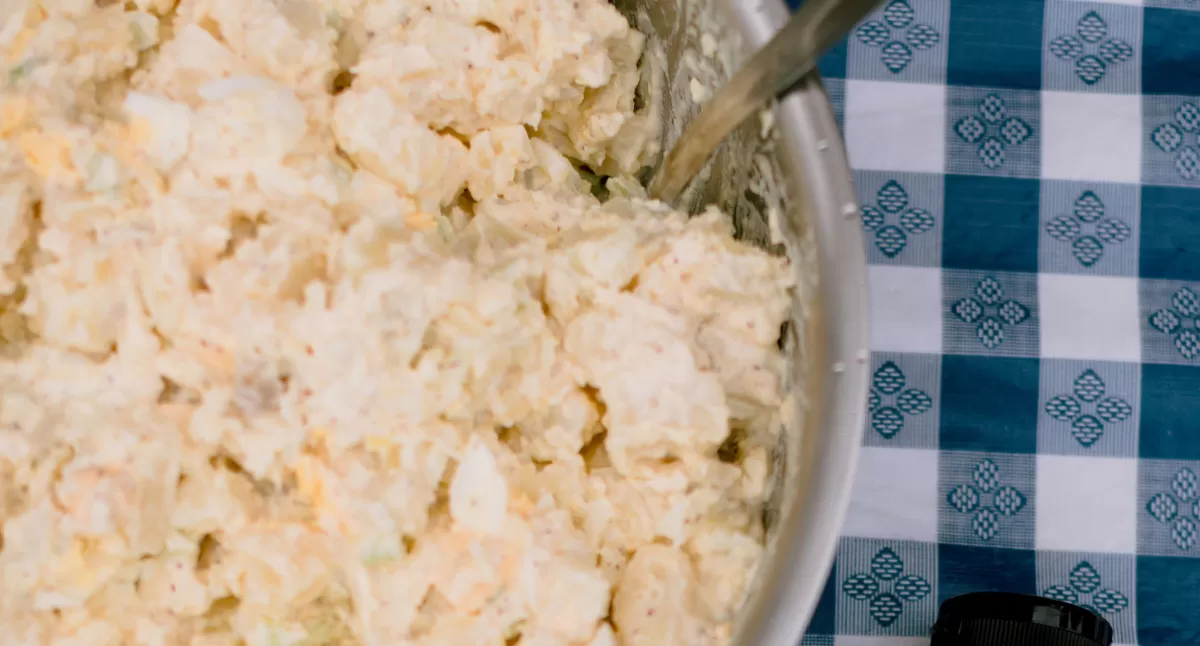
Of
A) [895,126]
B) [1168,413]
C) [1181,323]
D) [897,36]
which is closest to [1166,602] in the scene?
[1168,413]

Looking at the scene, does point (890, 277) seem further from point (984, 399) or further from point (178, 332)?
point (178, 332)

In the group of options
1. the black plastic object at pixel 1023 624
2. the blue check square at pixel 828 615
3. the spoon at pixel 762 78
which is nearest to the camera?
the spoon at pixel 762 78

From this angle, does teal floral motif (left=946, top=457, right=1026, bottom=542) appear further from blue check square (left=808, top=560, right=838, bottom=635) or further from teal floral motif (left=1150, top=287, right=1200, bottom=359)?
teal floral motif (left=1150, top=287, right=1200, bottom=359)

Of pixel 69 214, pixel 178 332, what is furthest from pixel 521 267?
pixel 69 214

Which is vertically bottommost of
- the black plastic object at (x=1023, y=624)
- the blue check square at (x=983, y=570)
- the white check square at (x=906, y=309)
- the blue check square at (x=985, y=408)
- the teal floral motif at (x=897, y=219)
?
the black plastic object at (x=1023, y=624)

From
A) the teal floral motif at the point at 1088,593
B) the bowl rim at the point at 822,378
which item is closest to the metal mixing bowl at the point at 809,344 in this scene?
the bowl rim at the point at 822,378

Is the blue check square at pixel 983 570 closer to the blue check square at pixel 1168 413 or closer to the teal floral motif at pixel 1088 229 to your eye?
the blue check square at pixel 1168 413
